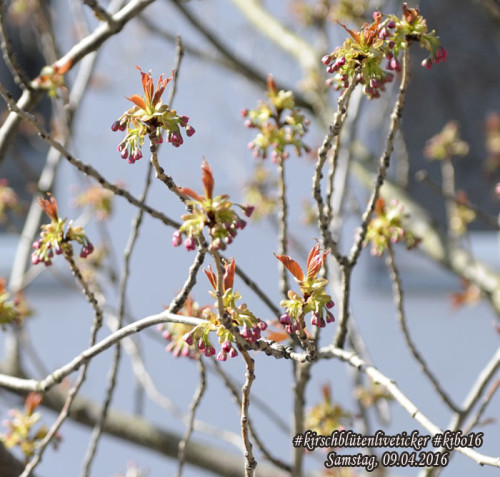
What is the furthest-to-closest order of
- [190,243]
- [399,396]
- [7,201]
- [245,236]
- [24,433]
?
[245,236], [7,201], [24,433], [399,396], [190,243]

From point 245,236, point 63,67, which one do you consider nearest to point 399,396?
point 63,67

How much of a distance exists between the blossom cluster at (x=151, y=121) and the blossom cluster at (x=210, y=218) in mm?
49

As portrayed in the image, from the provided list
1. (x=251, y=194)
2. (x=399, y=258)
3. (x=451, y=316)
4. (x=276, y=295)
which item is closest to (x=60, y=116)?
(x=251, y=194)

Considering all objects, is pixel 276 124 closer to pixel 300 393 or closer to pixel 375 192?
pixel 375 192

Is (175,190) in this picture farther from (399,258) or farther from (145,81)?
(399,258)

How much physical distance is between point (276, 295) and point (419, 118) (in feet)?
3.17

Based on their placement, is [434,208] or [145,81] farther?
[434,208]

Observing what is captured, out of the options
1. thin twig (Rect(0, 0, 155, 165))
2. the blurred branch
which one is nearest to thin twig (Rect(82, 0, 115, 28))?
thin twig (Rect(0, 0, 155, 165))

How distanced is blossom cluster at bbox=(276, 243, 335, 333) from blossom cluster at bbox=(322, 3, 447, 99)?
0.13 metres

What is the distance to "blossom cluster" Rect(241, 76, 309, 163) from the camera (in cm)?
67

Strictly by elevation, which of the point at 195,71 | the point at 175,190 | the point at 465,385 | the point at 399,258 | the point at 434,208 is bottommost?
the point at 175,190

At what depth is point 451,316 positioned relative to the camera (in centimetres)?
280

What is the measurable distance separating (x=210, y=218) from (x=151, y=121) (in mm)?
86

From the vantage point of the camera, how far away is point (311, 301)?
0.50 m
